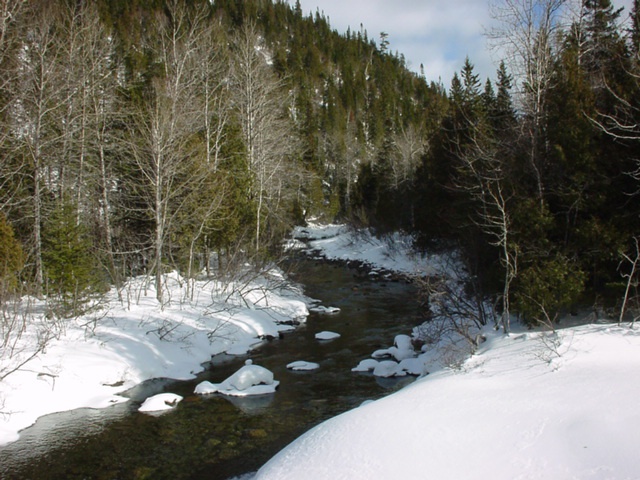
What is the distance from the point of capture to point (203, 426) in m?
9.30

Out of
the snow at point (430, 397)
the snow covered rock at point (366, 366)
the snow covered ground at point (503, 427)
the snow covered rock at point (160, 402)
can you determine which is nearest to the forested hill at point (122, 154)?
the snow at point (430, 397)

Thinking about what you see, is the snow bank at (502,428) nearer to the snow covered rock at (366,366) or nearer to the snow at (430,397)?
the snow at (430,397)

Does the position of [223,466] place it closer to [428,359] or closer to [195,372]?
[195,372]

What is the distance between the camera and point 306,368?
501 inches

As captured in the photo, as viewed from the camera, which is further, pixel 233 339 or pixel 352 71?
pixel 352 71

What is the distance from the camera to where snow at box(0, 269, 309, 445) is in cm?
1009

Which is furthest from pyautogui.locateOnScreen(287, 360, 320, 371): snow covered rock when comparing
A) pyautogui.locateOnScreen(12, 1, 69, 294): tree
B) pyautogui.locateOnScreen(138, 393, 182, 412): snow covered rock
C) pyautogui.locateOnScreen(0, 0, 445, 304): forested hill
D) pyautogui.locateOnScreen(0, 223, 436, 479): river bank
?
pyautogui.locateOnScreen(12, 1, 69, 294): tree

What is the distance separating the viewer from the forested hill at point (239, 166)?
11.9m

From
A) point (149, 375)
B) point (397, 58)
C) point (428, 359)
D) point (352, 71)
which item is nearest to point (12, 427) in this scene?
point (149, 375)

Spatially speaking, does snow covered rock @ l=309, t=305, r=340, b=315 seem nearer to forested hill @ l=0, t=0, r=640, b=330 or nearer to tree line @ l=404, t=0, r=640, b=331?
forested hill @ l=0, t=0, r=640, b=330

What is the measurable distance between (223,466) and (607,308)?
10212mm

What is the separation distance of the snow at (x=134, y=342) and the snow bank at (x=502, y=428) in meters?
4.99

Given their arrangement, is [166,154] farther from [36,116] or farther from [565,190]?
[565,190]

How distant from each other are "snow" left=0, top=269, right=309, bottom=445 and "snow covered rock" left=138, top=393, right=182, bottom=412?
0.84 metres
